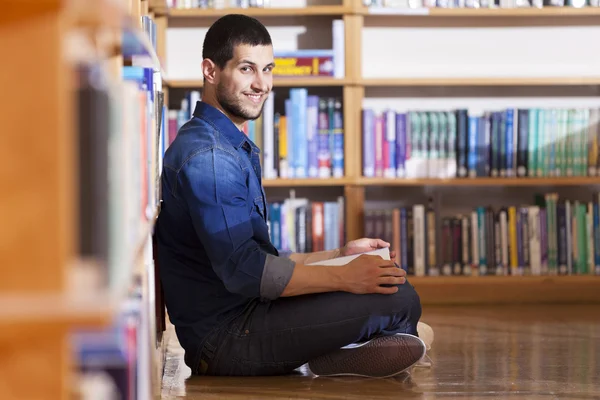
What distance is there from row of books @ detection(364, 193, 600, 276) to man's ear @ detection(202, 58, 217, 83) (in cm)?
146

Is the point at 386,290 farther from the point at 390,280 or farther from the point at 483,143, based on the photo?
the point at 483,143

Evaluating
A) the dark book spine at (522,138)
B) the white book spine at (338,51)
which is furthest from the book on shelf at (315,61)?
the dark book spine at (522,138)

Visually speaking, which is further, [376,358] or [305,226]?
[305,226]

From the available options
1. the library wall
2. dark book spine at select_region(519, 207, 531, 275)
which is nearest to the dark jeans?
dark book spine at select_region(519, 207, 531, 275)

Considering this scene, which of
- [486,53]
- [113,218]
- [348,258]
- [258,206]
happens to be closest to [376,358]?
[348,258]

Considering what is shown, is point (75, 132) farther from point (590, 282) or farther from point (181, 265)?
point (590, 282)

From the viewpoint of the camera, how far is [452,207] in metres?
4.05

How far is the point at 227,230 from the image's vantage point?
215cm

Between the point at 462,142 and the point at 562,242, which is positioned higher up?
the point at 462,142

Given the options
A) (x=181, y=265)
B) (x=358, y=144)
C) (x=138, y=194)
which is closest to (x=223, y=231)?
(x=181, y=265)

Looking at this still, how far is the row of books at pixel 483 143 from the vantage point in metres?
A: 3.77

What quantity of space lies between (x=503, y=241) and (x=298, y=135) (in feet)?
3.04

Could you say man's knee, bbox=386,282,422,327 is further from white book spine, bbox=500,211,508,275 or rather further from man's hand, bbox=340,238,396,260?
white book spine, bbox=500,211,508,275

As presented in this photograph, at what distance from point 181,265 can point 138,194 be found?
3.33ft
